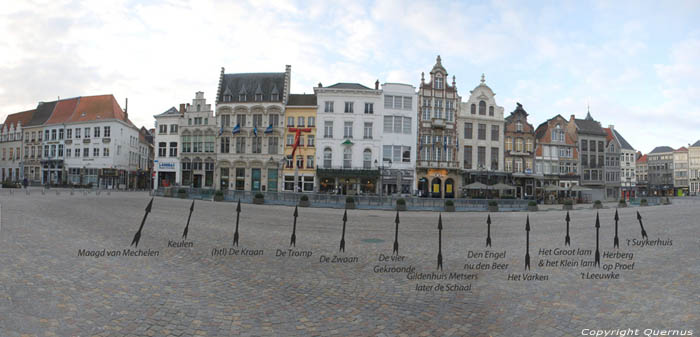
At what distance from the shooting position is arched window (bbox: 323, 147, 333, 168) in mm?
46781

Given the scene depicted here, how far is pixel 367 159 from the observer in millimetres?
46719

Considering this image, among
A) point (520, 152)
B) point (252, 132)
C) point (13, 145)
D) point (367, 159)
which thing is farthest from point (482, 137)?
point (13, 145)

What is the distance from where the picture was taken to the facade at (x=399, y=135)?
46.4 metres

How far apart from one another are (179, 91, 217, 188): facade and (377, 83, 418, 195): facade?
23528 millimetres

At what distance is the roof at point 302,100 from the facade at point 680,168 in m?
102

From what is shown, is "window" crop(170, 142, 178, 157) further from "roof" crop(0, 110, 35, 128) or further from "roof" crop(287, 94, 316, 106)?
"roof" crop(0, 110, 35, 128)

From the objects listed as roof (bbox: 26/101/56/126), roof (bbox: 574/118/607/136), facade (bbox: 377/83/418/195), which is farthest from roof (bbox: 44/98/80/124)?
roof (bbox: 574/118/607/136)

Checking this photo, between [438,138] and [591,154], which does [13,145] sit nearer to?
[438,138]

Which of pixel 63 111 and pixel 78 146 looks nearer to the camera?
pixel 78 146

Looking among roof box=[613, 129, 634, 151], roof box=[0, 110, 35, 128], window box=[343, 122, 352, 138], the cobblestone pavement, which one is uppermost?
roof box=[0, 110, 35, 128]

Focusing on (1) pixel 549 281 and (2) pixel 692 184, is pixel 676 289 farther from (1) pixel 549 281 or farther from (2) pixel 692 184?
(2) pixel 692 184

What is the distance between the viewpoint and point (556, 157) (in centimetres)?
5328

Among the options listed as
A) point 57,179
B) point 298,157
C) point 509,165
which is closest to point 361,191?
point 298,157

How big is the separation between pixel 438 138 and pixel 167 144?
125 ft
